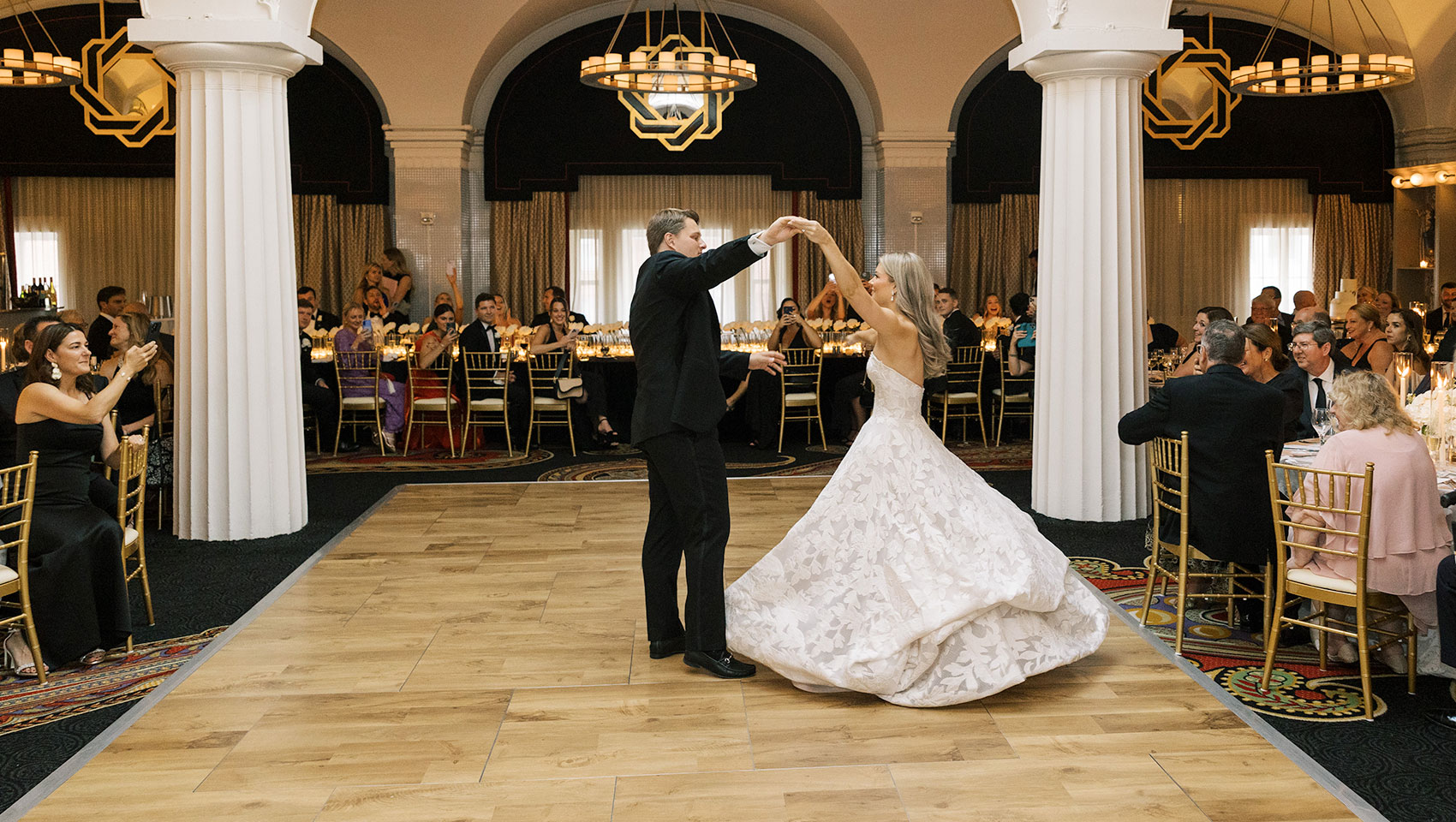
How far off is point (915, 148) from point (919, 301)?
32.1 ft

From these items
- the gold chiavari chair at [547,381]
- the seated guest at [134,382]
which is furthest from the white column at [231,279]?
the gold chiavari chair at [547,381]

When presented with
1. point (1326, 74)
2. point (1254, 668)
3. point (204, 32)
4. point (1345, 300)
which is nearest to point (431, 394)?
point (204, 32)

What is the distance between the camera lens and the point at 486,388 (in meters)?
9.89

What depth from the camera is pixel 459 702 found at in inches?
155

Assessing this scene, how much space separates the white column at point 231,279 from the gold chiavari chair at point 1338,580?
4.94 m

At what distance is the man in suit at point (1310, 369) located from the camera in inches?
219

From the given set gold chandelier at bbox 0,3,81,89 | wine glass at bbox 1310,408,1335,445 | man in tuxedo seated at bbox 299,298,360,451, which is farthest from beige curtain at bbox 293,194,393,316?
wine glass at bbox 1310,408,1335,445

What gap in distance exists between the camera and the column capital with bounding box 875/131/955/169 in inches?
532

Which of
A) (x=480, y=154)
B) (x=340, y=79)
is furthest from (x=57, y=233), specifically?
(x=480, y=154)

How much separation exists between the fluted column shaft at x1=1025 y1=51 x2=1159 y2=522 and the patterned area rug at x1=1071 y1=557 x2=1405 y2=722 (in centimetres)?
145

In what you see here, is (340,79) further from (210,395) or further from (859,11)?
(210,395)

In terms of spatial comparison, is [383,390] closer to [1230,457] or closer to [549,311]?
[549,311]

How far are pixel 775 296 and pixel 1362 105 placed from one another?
7240mm

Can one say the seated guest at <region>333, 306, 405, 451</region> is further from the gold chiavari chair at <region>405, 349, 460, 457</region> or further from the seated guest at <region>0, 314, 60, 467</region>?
the seated guest at <region>0, 314, 60, 467</region>
